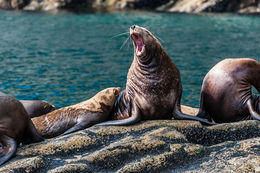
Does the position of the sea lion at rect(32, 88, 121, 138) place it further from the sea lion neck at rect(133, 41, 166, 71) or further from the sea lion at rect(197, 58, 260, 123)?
the sea lion at rect(197, 58, 260, 123)

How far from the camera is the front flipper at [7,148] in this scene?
3.70 metres

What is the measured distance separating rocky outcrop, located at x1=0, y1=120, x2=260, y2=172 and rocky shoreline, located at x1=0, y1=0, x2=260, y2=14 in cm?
2378

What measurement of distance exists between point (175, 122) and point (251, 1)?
25.2m

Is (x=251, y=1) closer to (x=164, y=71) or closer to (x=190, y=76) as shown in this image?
(x=190, y=76)

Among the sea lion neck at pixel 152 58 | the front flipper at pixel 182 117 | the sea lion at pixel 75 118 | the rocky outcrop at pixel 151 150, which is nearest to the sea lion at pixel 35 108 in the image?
the sea lion at pixel 75 118

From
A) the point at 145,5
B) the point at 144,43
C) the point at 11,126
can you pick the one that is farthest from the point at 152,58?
the point at 145,5

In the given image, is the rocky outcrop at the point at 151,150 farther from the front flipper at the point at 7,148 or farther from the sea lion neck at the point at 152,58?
the sea lion neck at the point at 152,58

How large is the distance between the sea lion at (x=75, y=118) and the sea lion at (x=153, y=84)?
47 centimetres

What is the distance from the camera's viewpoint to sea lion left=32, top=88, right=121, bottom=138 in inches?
196

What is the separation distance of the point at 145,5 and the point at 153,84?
27.5 m

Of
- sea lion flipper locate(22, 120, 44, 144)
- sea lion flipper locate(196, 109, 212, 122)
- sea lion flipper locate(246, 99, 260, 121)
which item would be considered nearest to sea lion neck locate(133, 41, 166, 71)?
sea lion flipper locate(196, 109, 212, 122)

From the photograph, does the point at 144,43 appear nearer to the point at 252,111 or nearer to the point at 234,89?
the point at 234,89

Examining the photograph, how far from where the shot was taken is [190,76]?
11.1 m

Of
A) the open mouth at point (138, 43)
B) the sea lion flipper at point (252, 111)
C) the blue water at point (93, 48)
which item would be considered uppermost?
the open mouth at point (138, 43)
